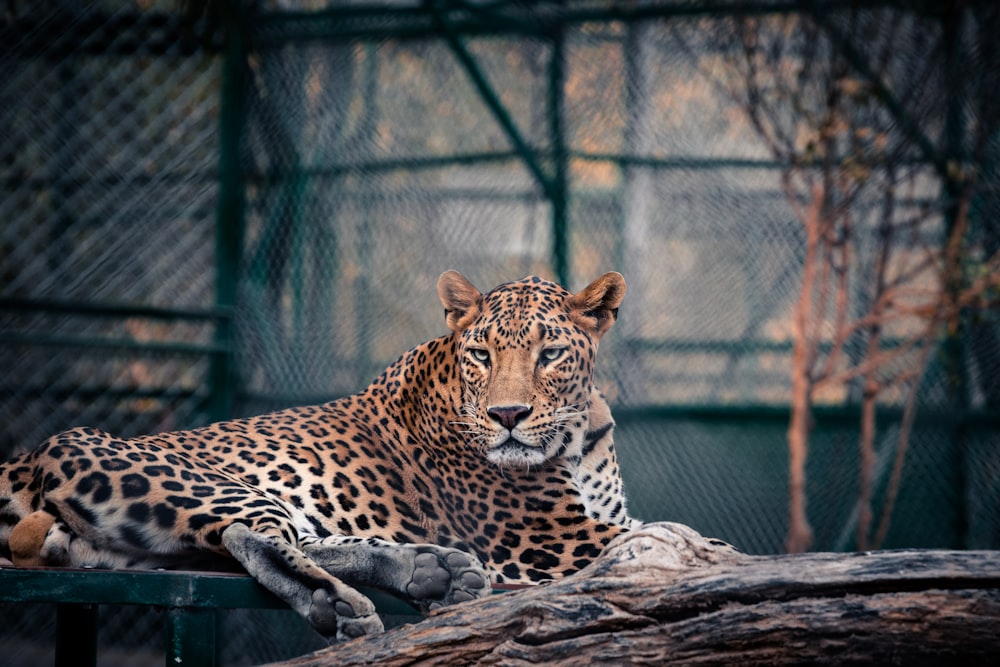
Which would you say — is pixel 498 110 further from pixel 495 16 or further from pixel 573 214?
pixel 573 214

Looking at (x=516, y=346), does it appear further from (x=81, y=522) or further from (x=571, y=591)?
(x=81, y=522)

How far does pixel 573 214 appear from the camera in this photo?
6.31 meters

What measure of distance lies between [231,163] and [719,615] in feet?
15.9

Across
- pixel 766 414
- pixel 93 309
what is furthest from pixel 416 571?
pixel 766 414

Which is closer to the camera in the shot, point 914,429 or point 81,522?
point 81,522

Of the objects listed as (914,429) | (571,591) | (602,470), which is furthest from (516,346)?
(914,429)

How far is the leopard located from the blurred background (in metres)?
2.37

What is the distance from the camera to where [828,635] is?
8.20ft

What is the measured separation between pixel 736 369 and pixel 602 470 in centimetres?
289

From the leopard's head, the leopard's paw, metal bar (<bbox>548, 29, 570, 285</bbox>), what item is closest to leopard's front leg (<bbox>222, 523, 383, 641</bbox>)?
the leopard's paw

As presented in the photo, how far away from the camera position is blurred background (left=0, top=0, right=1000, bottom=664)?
6285mm

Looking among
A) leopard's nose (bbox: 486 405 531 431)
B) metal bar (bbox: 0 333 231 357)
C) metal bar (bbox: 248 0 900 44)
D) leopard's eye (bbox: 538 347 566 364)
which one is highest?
metal bar (bbox: 248 0 900 44)

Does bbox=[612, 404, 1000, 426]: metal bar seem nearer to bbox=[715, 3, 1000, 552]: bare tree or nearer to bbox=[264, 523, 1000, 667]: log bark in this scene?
bbox=[715, 3, 1000, 552]: bare tree

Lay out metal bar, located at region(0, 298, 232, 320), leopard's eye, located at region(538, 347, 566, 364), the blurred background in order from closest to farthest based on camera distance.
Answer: leopard's eye, located at region(538, 347, 566, 364), metal bar, located at region(0, 298, 232, 320), the blurred background
